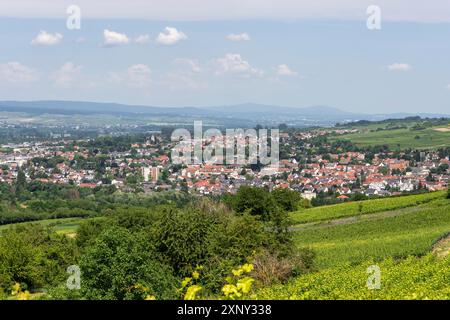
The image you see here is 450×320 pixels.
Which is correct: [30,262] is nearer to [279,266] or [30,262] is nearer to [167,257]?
[167,257]

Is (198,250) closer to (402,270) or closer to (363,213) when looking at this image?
(402,270)

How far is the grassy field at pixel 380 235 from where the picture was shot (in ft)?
88.3

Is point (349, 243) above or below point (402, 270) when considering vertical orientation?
below

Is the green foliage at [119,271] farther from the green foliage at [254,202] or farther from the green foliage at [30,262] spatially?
the green foliage at [254,202]

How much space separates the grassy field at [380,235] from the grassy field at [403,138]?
9146cm

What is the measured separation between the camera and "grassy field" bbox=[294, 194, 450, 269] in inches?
1060

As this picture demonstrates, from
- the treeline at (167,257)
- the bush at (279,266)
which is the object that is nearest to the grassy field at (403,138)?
the treeline at (167,257)

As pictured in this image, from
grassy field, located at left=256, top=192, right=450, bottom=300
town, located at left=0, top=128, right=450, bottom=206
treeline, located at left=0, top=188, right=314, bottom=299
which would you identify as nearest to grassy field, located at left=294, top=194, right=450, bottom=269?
grassy field, located at left=256, top=192, right=450, bottom=300

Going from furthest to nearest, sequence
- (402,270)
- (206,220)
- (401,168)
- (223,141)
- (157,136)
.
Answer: (157,136)
(223,141)
(401,168)
(206,220)
(402,270)

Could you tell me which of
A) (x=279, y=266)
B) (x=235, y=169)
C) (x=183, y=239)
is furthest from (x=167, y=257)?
(x=235, y=169)

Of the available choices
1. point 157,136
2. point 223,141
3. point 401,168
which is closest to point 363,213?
point 401,168
